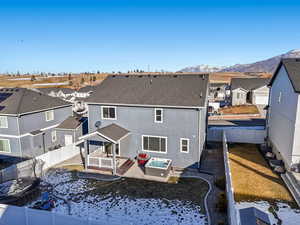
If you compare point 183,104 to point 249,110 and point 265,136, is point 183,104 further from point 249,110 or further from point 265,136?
point 249,110

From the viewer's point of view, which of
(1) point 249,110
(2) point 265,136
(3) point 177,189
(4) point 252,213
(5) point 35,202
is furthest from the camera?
(1) point 249,110

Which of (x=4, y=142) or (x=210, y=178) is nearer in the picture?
(x=210, y=178)

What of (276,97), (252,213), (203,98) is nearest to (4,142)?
(203,98)

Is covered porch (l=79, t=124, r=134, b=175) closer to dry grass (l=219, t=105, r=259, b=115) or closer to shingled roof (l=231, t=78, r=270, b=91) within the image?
dry grass (l=219, t=105, r=259, b=115)

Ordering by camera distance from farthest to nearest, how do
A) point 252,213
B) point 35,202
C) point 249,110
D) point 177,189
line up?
point 249,110 → point 177,189 → point 35,202 → point 252,213

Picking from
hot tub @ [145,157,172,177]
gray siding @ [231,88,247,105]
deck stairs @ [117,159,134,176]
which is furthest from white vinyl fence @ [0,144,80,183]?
gray siding @ [231,88,247,105]

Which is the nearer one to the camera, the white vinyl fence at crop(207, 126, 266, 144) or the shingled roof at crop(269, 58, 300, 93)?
the shingled roof at crop(269, 58, 300, 93)
